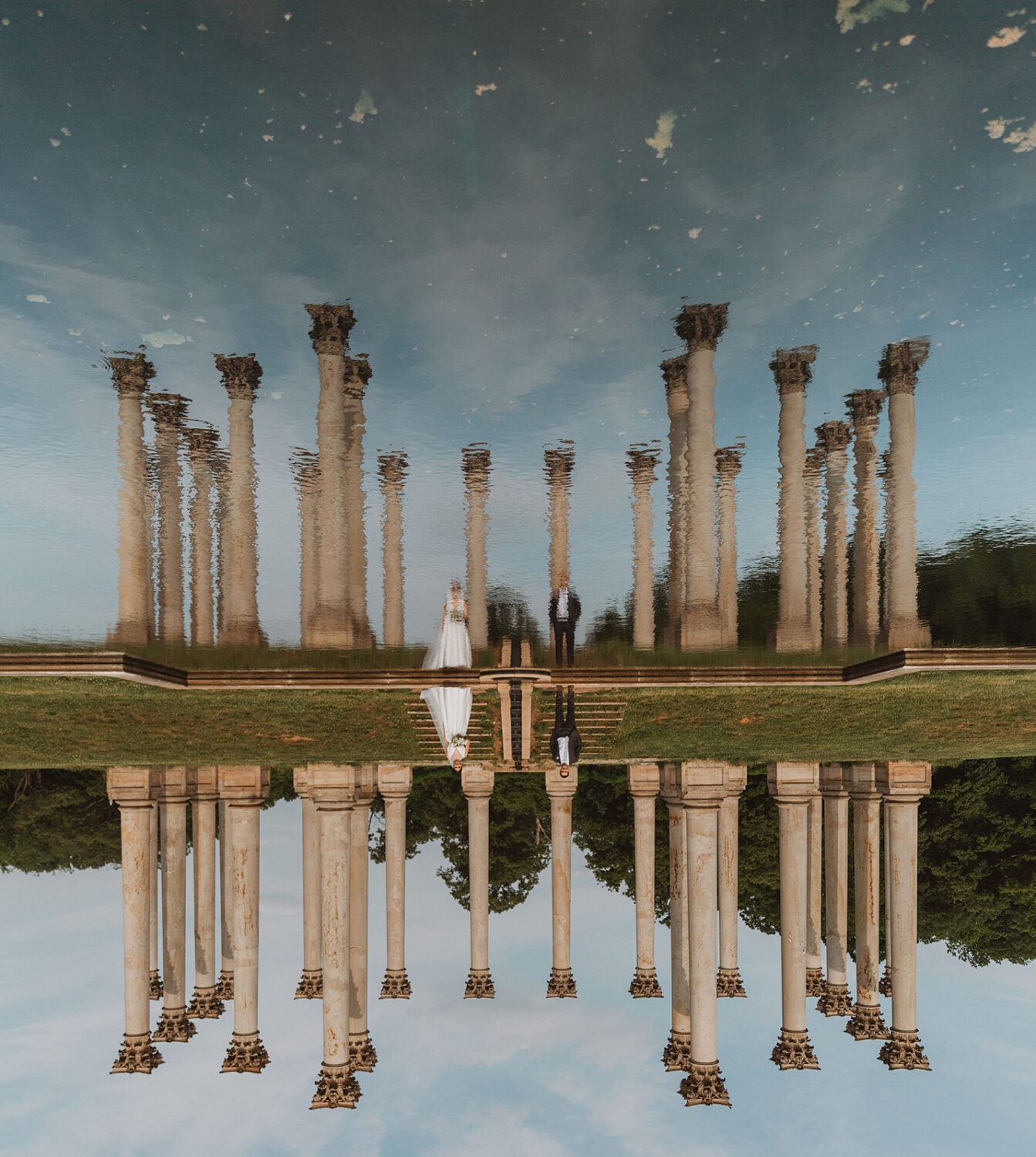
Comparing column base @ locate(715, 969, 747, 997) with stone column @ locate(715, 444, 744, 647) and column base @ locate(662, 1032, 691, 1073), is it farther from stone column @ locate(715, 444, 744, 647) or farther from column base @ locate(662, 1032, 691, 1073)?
stone column @ locate(715, 444, 744, 647)

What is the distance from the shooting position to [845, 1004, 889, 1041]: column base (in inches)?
1277

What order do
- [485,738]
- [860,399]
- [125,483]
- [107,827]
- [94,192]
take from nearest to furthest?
[485,738] → [94,192] → [125,483] → [860,399] → [107,827]

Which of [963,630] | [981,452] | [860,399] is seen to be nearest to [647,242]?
[860,399]

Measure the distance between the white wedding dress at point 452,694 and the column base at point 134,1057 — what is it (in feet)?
52.1

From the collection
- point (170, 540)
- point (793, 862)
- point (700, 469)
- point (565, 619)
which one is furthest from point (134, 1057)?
point (700, 469)

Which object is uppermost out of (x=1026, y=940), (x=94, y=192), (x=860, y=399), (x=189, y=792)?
(x=94, y=192)

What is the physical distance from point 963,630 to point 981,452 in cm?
1333

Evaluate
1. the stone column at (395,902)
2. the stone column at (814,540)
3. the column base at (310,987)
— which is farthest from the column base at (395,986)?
the stone column at (814,540)

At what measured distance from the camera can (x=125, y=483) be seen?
42156 millimetres

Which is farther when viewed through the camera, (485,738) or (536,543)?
(536,543)

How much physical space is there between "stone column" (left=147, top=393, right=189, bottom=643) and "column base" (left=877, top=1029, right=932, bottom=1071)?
43.2 m

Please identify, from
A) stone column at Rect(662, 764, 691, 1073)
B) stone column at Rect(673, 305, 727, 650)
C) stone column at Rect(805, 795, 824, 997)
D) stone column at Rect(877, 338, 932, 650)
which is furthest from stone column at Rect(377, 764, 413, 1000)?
stone column at Rect(877, 338, 932, 650)

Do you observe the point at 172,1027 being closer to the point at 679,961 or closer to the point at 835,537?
the point at 679,961

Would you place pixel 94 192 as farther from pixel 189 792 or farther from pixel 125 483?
pixel 189 792
